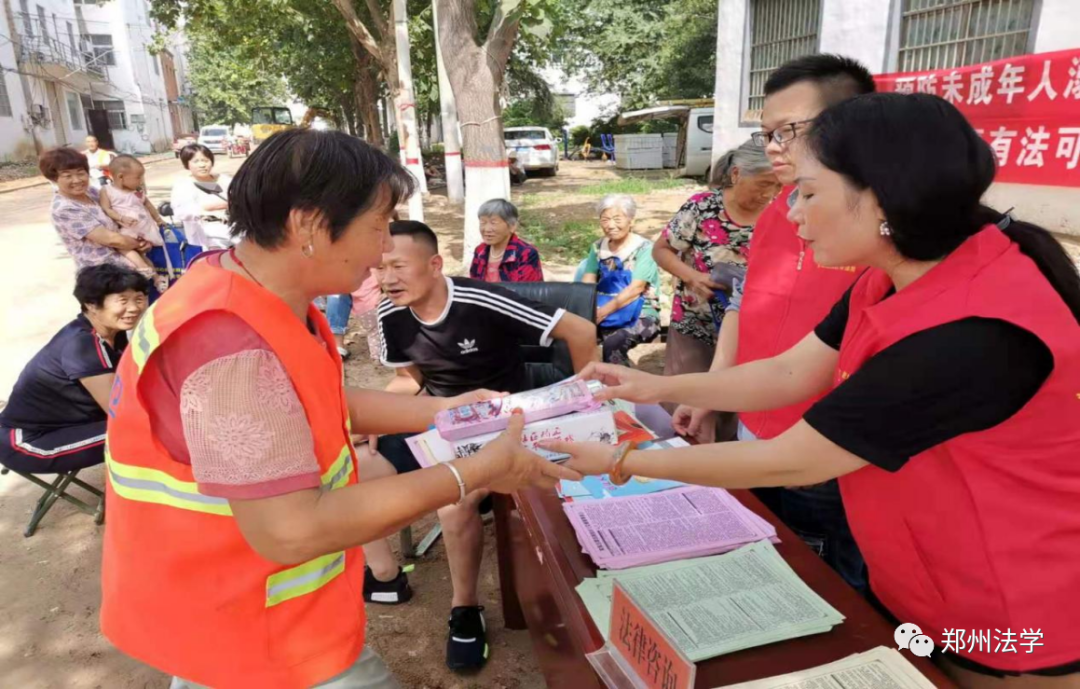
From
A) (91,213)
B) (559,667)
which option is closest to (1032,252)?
(559,667)

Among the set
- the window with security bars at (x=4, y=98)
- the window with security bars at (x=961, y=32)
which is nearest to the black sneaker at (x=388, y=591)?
the window with security bars at (x=961, y=32)

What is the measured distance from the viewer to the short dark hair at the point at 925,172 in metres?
1.05

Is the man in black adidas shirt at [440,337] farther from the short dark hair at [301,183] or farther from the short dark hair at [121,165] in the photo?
the short dark hair at [121,165]

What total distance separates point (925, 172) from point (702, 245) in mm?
2451

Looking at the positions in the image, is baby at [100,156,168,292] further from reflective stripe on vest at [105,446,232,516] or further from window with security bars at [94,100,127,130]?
window with security bars at [94,100,127,130]

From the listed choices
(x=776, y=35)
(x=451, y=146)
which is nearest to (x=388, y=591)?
(x=776, y=35)

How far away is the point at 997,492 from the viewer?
1085 millimetres

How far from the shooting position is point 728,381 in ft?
6.10

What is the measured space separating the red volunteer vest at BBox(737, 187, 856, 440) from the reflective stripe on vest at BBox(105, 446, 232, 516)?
1.53 metres

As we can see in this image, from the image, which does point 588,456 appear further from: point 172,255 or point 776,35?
point 776,35

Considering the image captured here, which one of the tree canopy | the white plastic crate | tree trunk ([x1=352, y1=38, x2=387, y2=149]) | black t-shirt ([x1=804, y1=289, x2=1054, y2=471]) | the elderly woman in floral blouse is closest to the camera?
black t-shirt ([x1=804, y1=289, x2=1054, y2=471])

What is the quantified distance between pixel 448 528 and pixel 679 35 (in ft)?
85.8

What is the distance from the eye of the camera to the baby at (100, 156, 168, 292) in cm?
602

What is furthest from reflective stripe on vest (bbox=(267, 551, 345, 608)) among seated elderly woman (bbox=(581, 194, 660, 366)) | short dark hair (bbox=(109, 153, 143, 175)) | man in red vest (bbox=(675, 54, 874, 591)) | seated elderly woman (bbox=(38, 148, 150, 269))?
short dark hair (bbox=(109, 153, 143, 175))
